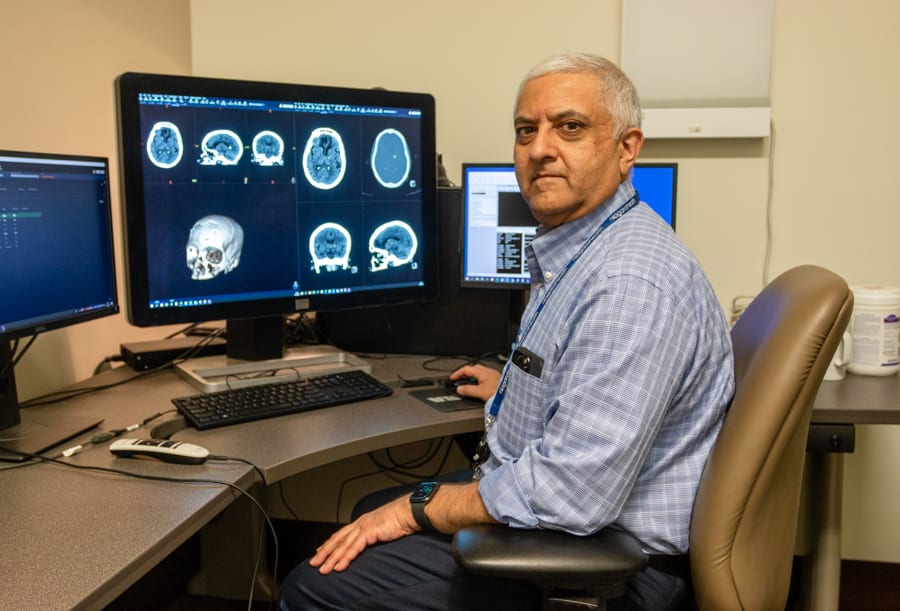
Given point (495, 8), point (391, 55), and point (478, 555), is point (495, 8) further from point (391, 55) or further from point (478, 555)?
point (478, 555)

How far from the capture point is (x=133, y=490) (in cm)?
119

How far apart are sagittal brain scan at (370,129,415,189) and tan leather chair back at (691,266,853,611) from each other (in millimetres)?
1060

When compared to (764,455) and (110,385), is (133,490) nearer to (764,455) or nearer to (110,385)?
(110,385)

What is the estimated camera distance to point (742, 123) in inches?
83.7

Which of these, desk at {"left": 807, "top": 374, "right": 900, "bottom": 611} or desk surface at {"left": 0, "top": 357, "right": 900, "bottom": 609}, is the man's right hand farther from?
desk at {"left": 807, "top": 374, "right": 900, "bottom": 611}

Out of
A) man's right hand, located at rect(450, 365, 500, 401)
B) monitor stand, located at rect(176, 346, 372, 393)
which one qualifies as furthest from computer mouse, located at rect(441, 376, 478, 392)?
monitor stand, located at rect(176, 346, 372, 393)

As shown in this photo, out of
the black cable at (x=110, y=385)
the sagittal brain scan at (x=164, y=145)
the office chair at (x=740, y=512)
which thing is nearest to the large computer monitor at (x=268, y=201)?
the sagittal brain scan at (x=164, y=145)

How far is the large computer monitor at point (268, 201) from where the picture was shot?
166 cm

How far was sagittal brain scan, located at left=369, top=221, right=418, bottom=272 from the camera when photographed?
6.47 feet

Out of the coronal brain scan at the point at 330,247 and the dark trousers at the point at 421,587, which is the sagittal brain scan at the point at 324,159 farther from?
the dark trousers at the point at 421,587

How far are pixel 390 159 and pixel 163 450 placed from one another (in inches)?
37.6

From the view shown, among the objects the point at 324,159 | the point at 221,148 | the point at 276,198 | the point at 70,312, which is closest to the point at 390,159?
the point at 324,159

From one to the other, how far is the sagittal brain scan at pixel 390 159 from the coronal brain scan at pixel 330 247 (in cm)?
17

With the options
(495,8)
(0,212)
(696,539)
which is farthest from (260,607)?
(495,8)
